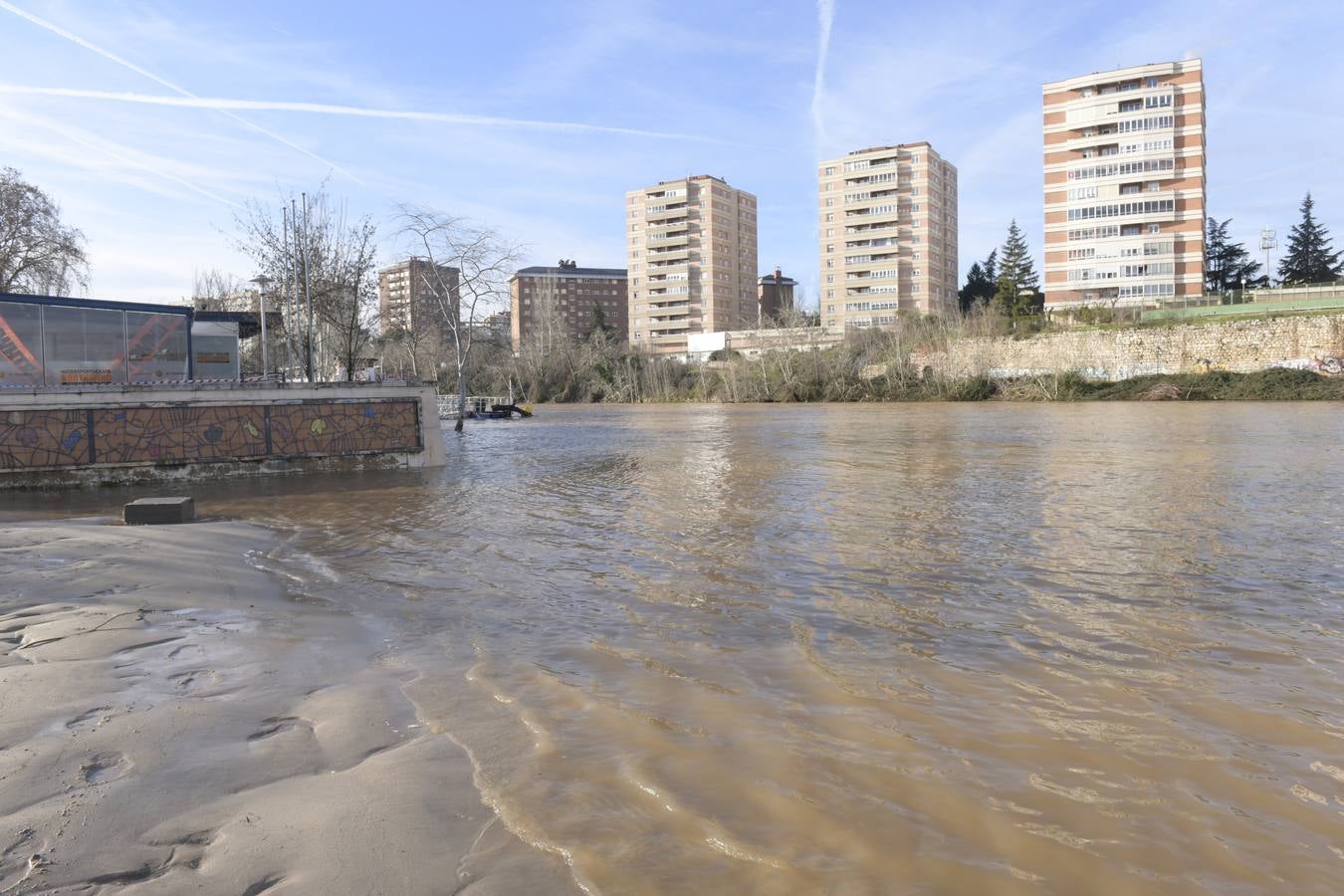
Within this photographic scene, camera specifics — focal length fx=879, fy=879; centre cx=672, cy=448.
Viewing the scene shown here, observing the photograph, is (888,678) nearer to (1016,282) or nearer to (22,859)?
(22,859)

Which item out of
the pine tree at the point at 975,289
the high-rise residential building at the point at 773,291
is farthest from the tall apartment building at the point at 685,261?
the pine tree at the point at 975,289

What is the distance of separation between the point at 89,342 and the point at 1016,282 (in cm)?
8405

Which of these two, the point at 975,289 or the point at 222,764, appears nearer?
the point at 222,764

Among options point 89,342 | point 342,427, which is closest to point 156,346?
point 89,342

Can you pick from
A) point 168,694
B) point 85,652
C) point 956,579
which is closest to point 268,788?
point 168,694

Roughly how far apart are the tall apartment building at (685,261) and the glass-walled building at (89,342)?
107299 mm

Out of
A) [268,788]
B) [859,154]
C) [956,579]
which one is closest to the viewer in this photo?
[268,788]

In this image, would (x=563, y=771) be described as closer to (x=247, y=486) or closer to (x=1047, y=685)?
(x=1047, y=685)

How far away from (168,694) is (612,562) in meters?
5.25

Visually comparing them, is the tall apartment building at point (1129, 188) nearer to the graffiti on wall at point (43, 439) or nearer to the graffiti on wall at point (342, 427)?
the graffiti on wall at point (342, 427)

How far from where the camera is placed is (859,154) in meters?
120

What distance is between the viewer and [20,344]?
19859 mm

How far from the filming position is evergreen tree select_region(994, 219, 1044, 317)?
81144mm

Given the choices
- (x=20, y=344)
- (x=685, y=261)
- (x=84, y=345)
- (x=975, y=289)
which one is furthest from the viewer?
(x=685, y=261)
